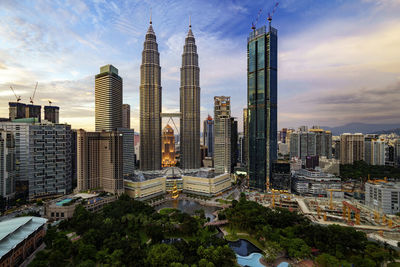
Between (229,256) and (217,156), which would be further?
(217,156)

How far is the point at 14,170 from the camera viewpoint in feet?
203

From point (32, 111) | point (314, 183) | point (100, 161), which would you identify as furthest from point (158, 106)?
point (314, 183)

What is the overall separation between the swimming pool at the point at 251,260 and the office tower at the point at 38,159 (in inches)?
2279

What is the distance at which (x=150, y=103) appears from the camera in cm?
9900

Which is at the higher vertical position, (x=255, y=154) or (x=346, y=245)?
(x=255, y=154)

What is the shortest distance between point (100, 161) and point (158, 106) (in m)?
40.5

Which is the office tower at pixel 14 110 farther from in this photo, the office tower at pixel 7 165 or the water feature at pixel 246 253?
the water feature at pixel 246 253

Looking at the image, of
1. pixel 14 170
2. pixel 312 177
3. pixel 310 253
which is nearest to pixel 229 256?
pixel 310 253

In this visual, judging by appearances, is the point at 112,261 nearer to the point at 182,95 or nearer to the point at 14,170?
the point at 14,170

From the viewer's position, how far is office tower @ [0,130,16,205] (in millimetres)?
57469

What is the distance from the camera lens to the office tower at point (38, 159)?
62.0 m

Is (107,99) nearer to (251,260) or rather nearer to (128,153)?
(128,153)

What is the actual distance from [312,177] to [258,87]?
37.3 meters

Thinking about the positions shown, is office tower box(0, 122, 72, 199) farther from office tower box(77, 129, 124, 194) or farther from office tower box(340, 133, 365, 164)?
office tower box(340, 133, 365, 164)
